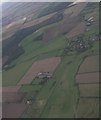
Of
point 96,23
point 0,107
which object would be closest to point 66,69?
point 0,107

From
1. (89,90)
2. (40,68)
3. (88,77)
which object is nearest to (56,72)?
(40,68)

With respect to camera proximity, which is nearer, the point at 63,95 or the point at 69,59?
the point at 63,95

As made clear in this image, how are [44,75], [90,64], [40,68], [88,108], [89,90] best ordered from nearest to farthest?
1. [88,108]
2. [89,90]
3. [90,64]
4. [44,75]
5. [40,68]

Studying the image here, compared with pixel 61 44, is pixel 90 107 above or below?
above

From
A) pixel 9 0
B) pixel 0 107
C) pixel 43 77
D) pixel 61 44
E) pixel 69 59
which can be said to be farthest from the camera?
pixel 9 0

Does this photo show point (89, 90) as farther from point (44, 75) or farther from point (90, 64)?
point (44, 75)

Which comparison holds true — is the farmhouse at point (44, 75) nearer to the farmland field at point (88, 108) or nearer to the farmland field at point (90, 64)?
the farmland field at point (90, 64)

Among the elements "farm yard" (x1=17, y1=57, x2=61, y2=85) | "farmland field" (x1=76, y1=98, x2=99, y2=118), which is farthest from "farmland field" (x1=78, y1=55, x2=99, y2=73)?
"farmland field" (x1=76, y1=98, x2=99, y2=118)

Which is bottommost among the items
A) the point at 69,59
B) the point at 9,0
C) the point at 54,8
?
the point at 9,0

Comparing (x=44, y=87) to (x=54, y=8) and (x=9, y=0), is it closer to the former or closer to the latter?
(x=54, y=8)

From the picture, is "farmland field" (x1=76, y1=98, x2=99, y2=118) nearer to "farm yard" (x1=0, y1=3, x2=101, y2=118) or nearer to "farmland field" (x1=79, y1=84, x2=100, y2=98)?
"farm yard" (x1=0, y1=3, x2=101, y2=118)
